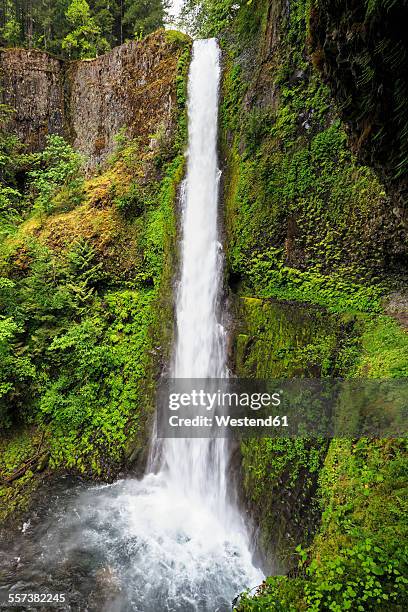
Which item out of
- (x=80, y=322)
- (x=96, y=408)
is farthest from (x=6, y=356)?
(x=96, y=408)

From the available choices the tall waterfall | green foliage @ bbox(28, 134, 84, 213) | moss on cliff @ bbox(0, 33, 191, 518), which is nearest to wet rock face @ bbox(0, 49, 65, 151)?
green foliage @ bbox(28, 134, 84, 213)

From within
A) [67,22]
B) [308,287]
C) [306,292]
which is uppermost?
[67,22]

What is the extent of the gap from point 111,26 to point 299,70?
55.8 feet

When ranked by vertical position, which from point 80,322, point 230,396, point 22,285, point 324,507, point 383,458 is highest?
point 22,285

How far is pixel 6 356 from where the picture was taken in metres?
7.54

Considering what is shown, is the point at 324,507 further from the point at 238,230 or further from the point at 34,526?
the point at 238,230

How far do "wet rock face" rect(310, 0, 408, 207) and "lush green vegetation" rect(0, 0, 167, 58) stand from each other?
18759mm

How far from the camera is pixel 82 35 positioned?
56.0 ft

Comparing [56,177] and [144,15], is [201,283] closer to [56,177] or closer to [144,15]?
[56,177]

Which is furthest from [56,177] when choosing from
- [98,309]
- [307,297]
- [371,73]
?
[371,73]

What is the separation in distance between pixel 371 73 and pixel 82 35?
66.9 ft

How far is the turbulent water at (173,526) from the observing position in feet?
15.6

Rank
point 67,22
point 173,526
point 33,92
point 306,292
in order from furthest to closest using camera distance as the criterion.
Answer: point 67,22 → point 33,92 → point 306,292 → point 173,526

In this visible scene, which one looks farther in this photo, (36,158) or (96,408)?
(36,158)
